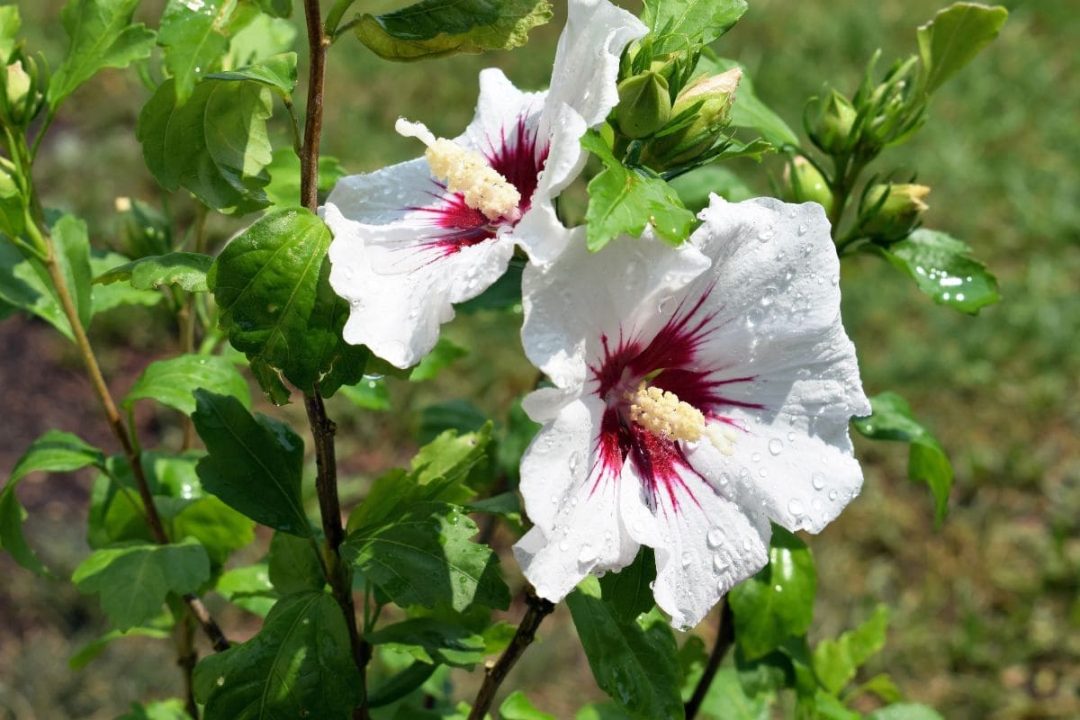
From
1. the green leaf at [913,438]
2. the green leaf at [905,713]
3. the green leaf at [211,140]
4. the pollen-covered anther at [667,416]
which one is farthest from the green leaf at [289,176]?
the green leaf at [905,713]

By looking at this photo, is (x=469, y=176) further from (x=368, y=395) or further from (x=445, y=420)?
(x=445, y=420)

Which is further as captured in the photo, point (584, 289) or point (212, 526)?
point (212, 526)

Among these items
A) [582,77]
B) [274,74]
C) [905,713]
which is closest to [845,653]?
[905,713]

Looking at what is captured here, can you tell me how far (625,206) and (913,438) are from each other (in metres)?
0.83

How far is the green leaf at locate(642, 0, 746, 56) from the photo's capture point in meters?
1.22

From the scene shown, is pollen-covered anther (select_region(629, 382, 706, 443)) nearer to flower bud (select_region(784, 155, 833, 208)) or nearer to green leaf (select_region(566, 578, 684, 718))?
green leaf (select_region(566, 578, 684, 718))

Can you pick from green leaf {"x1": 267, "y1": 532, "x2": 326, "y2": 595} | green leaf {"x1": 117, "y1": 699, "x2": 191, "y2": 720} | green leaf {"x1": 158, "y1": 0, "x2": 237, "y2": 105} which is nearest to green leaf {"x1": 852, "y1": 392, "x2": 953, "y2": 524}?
green leaf {"x1": 267, "y1": 532, "x2": 326, "y2": 595}

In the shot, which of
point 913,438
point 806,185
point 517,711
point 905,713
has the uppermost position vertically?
point 806,185

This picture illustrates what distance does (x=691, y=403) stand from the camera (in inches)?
49.6

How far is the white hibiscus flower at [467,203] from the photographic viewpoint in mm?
1060

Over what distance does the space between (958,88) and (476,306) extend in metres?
4.09

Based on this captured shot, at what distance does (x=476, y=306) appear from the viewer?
5.81 feet

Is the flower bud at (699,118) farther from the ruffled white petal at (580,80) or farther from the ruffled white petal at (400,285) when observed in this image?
the ruffled white petal at (400,285)

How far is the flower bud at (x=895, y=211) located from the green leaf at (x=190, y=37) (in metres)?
0.85
